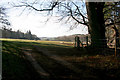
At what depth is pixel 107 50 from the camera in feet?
24.4

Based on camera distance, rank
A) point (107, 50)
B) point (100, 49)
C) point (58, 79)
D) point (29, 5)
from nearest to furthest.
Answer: point (58, 79)
point (107, 50)
point (100, 49)
point (29, 5)

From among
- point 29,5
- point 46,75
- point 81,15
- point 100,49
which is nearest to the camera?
point 46,75

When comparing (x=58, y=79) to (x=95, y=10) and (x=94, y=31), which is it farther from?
(x=95, y=10)

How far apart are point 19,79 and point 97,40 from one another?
7546 mm

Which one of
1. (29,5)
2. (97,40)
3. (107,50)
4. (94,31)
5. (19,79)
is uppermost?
(29,5)

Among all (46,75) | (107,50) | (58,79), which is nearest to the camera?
(58,79)

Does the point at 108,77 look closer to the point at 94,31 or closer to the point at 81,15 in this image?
the point at 94,31

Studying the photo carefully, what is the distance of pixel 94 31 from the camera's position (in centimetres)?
890

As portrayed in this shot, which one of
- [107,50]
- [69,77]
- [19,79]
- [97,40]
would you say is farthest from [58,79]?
[97,40]

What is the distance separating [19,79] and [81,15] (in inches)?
442

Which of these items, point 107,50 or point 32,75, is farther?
point 107,50

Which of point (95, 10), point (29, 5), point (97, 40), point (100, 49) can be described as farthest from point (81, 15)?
point (29, 5)

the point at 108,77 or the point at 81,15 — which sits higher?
the point at 81,15

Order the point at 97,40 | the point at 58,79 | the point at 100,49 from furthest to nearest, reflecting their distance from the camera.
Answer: the point at 97,40 < the point at 100,49 < the point at 58,79
